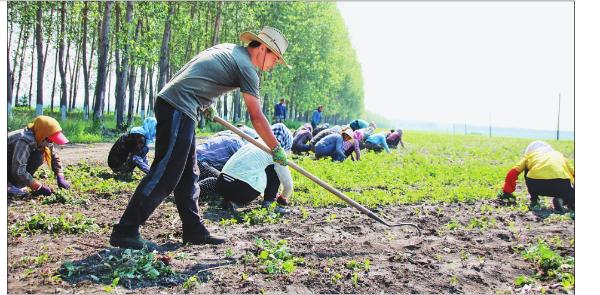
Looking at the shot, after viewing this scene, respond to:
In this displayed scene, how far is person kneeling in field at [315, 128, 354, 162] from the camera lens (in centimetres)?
1137

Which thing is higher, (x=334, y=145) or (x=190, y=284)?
(x=334, y=145)

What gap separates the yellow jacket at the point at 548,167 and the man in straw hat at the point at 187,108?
4353 mm

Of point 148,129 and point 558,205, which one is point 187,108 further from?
point 558,205

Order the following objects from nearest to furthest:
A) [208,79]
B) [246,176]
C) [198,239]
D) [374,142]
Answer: [208,79] < [198,239] < [246,176] < [374,142]

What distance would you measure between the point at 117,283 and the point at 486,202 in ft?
19.2

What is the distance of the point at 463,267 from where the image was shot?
13.4 ft

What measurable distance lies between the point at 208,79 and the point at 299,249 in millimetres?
1766

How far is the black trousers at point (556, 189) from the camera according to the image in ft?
20.9

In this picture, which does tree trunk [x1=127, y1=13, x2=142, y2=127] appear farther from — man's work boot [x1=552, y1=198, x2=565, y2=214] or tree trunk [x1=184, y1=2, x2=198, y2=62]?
man's work boot [x1=552, y1=198, x2=565, y2=214]

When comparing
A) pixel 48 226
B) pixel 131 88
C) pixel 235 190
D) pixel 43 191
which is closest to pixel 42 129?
pixel 43 191

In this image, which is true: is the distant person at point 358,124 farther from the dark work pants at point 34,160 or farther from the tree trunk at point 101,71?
the dark work pants at point 34,160

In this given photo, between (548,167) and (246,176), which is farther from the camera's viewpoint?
(548,167)

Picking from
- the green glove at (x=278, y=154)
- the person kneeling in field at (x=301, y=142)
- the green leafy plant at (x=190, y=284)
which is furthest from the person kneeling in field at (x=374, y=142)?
the green leafy plant at (x=190, y=284)

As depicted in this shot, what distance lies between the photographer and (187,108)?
12.8 feet
